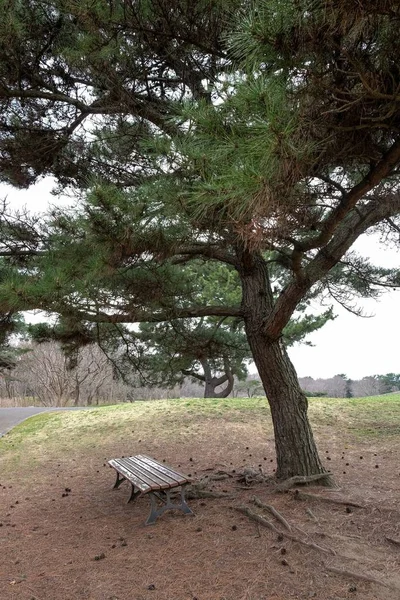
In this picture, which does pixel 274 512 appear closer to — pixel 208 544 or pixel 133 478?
pixel 208 544

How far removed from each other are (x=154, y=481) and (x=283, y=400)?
5.06 ft

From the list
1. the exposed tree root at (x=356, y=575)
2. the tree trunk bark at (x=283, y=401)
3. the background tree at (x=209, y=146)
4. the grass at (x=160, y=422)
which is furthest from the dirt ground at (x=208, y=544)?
the grass at (x=160, y=422)

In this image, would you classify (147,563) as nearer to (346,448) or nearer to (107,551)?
(107,551)

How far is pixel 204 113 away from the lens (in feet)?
7.28

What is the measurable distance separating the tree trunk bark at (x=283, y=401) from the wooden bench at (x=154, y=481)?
3.78ft

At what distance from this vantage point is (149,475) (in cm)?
442

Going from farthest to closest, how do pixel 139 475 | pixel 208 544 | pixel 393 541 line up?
pixel 139 475 → pixel 208 544 → pixel 393 541

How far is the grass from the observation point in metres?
8.42

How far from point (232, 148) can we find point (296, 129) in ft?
0.95

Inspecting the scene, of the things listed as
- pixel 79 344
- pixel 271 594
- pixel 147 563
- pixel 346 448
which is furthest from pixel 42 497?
pixel 346 448

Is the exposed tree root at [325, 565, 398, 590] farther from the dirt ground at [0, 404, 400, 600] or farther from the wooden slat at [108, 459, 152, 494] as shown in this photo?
the wooden slat at [108, 459, 152, 494]

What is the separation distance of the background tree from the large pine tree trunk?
0.02 meters

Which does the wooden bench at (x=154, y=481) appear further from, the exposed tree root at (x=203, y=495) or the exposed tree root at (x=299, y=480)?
the exposed tree root at (x=299, y=480)

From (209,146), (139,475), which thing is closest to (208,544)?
(139,475)
